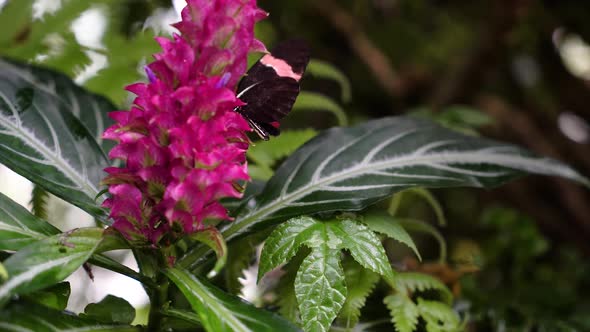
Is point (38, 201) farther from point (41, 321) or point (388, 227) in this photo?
point (388, 227)

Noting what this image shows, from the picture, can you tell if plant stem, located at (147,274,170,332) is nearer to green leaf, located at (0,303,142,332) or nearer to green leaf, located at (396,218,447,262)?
green leaf, located at (0,303,142,332)

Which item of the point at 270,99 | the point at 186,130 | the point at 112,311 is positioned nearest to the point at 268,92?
the point at 270,99

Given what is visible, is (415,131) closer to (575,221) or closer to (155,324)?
(155,324)

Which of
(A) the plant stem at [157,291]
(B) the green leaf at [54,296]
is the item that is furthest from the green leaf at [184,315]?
(B) the green leaf at [54,296]

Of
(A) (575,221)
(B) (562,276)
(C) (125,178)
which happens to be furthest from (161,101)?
(A) (575,221)

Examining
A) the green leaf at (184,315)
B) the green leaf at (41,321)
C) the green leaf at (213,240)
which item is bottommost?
the green leaf at (41,321)

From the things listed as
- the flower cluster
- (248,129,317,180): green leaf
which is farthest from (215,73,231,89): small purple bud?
(248,129,317,180): green leaf

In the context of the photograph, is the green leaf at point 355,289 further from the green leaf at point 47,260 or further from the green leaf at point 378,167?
the green leaf at point 47,260
